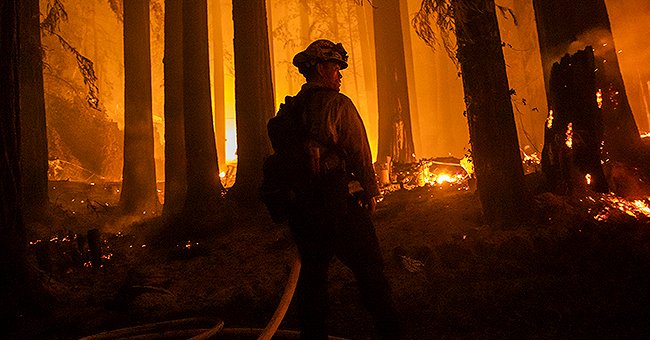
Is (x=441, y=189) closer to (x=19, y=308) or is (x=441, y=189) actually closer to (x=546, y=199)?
(x=546, y=199)

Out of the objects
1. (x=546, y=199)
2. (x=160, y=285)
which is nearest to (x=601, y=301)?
(x=546, y=199)

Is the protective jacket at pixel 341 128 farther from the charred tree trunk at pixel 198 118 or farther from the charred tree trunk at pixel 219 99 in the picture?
the charred tree trunk at pixel 219 99

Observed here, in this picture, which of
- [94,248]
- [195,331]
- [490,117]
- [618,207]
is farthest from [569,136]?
[94,248]

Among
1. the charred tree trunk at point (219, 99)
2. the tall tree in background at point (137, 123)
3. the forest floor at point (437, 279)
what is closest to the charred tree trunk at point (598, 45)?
the forest floor at point (437, 279)

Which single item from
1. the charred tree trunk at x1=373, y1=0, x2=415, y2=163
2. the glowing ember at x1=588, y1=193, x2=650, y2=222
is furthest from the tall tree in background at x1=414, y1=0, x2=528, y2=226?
the charred tree trunk at x1=373, y1=0, x2=415, y2=163

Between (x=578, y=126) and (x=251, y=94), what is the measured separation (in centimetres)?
652

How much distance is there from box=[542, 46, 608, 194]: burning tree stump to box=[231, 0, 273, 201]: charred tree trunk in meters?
5.78

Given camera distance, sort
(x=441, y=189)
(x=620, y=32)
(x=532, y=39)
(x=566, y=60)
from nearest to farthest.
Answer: (x=566, y=60) < (x=441, y=189) < (x=620, y=32) < (x=532, y=39)

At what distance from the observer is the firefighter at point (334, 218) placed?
2.64 meters

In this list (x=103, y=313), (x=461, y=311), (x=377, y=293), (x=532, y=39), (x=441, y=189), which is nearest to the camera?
(x=377, y=293)

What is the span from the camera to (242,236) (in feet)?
25.1

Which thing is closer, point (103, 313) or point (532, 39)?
point (103, 313)

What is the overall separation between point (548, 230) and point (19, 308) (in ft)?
20.3

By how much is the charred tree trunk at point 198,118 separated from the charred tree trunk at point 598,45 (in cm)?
699
